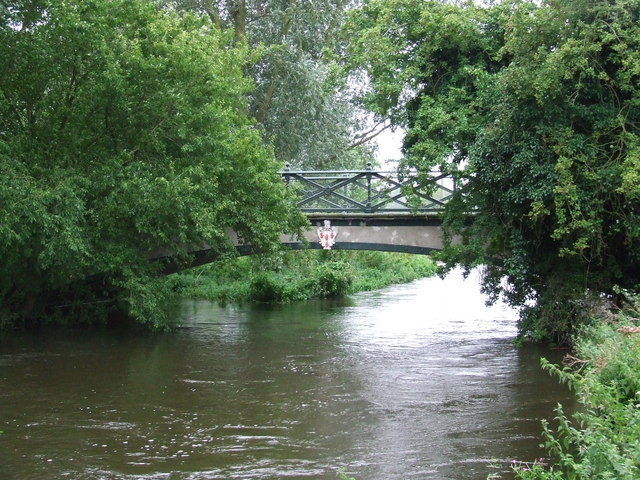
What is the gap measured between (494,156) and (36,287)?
415 inches

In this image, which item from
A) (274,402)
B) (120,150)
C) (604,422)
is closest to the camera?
(604,422)

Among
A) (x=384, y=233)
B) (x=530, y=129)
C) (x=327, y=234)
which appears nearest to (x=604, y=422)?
(x=530, y=129)

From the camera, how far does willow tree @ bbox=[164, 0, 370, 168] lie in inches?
976

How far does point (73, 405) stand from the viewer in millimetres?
11570

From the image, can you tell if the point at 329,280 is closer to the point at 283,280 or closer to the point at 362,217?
the point at 283,280

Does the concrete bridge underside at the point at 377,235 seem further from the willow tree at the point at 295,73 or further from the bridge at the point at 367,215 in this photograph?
the willow tree at the point at 295,73

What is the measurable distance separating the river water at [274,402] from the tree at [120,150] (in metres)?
2.19

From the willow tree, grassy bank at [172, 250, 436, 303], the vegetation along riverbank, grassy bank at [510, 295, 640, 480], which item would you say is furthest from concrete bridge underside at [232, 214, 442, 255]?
grassy bank at [510, 295, 640, 480]

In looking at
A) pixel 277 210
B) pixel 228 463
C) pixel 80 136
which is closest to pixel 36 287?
pixel 80 136

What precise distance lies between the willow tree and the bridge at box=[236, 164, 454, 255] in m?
5.95

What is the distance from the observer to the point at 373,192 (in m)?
19.0

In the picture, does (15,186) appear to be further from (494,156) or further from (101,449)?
(494,156)

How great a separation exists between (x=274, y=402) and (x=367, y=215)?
797cm

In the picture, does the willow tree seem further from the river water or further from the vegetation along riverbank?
the vegetation along riverbank
